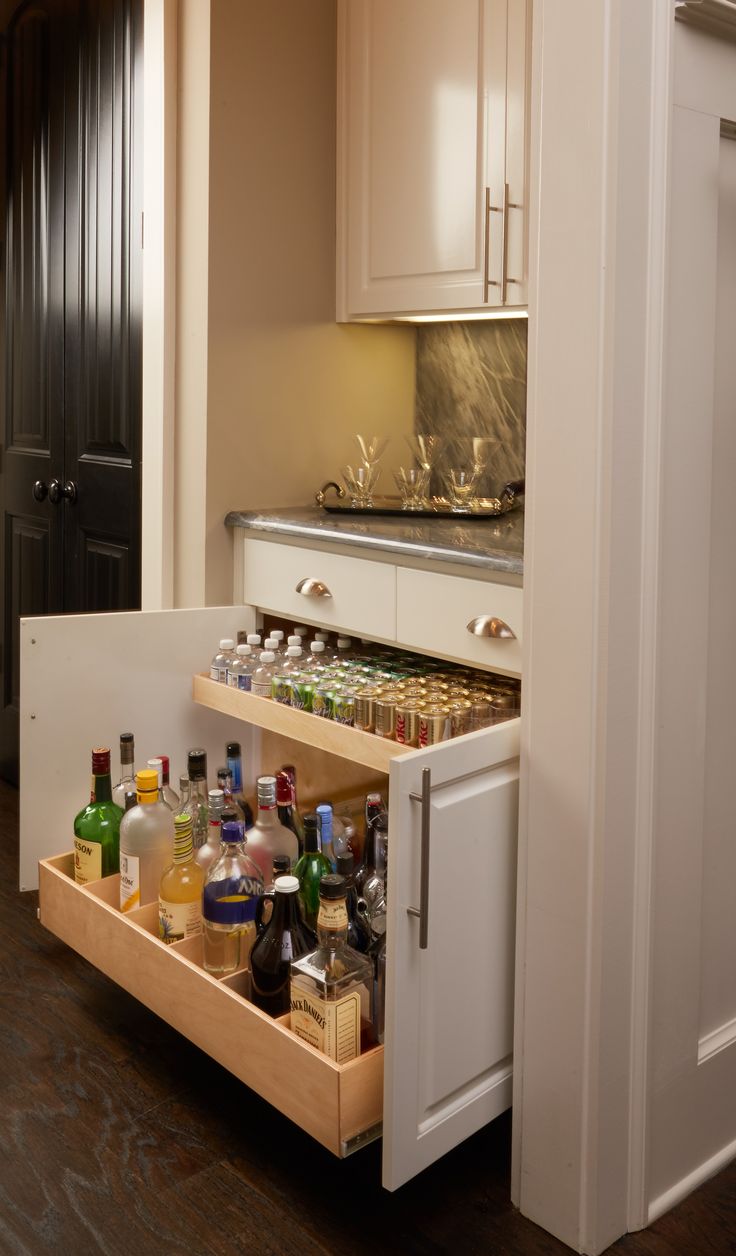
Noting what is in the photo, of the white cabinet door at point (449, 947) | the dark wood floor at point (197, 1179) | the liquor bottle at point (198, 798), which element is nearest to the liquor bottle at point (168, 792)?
the liquor bottle at point (198, 798)

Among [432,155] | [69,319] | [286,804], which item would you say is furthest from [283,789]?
[69,319]

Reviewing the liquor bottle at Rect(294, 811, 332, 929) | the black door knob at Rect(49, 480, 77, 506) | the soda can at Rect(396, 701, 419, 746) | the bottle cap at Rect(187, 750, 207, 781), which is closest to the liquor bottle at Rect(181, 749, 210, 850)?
the bottle cap at Rect(187, 750, 207, 781)

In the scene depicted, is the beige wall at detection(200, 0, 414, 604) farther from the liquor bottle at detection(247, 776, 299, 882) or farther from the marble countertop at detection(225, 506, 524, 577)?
the liquor bottle at detection(247, 776, 299, 882)

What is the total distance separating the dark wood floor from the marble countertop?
0.92 metres

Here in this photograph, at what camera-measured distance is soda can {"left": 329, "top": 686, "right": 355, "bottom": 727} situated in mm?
1876

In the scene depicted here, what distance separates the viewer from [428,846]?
141cm

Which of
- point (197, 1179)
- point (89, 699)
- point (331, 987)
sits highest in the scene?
point (89, 699)

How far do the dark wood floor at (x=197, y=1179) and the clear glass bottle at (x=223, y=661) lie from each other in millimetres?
671

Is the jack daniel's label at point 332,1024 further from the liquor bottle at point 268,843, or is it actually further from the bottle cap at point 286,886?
the liquor bottle at point 268,843

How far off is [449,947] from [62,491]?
1.99 m

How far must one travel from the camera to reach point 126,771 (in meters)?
2.15

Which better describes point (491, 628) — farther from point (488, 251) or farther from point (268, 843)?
point (488, 251)

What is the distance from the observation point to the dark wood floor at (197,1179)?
1523 millimetres

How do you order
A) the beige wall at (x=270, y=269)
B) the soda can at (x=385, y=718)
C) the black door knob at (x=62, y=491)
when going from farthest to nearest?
the black door knob at (x=62, y=491) < the beige wall at (x=270, y=269) < the soda can at (x=385, y=718)
